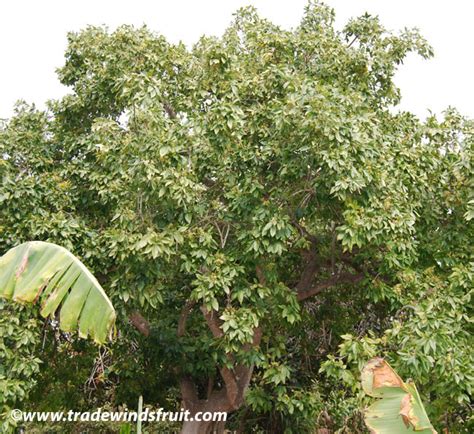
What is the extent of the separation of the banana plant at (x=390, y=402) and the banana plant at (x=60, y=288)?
65.2 inches

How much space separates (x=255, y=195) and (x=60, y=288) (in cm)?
299

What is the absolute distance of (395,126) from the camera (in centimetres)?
860

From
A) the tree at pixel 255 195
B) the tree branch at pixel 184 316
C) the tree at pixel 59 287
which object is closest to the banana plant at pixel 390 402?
the tree at pixel 59 287

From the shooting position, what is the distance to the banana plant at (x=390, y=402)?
4.45m

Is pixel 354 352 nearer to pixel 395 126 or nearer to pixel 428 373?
pixel 428 373

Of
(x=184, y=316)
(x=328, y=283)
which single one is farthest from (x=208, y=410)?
(x=328, y=283)

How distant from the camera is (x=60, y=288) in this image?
4613 mm

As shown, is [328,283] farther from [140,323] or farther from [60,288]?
[60,288]

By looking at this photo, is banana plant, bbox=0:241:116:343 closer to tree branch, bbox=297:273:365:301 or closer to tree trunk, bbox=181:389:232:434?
tree branch, bbox=297:273:365:301

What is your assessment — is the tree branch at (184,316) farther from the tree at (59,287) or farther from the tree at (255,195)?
the tree at (59,287)

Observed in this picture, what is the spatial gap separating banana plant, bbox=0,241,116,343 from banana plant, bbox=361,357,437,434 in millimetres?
1656

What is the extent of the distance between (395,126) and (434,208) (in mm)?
1127

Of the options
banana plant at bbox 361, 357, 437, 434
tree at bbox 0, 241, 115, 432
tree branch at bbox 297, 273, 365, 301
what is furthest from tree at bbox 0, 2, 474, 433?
tree at bbox 0, 241, 115, 432

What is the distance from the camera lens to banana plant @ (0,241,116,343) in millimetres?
4539
